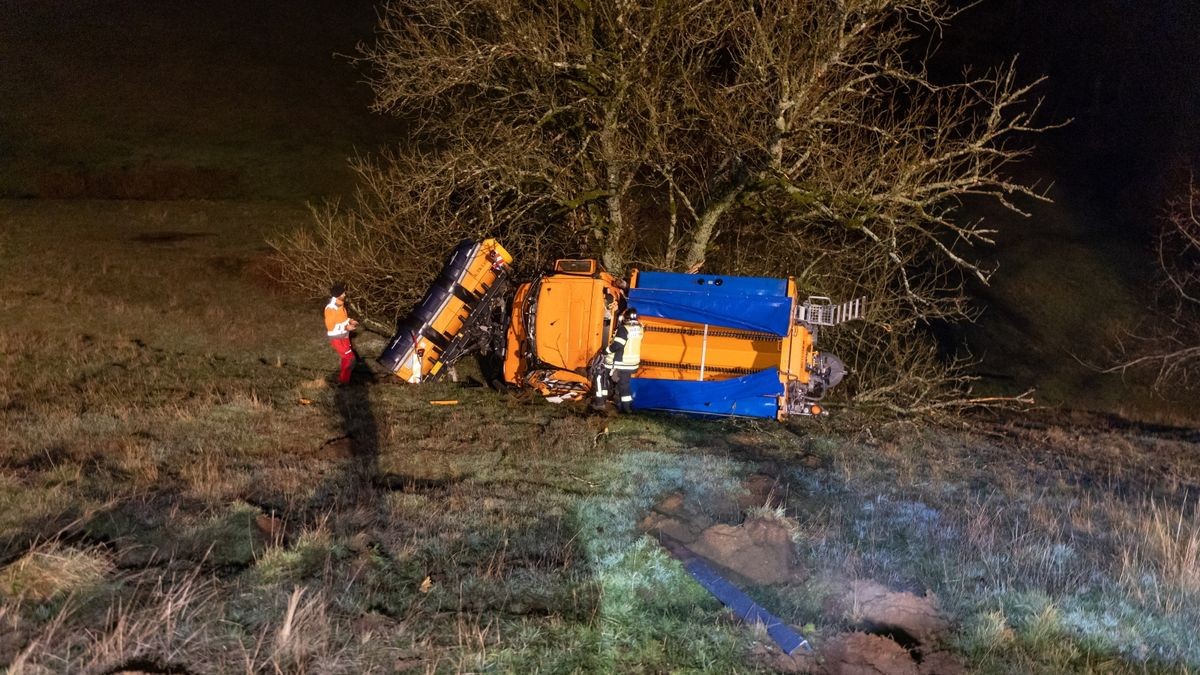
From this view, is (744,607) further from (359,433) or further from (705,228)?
(705,228)

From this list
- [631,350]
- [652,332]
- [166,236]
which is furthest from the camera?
[166,236]

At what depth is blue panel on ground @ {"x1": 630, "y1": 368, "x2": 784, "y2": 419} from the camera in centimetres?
824

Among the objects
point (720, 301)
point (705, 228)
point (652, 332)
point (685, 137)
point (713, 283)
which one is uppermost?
point (685, 137)

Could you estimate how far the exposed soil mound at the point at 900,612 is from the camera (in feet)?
13.0

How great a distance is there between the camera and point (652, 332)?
8953 millimetres

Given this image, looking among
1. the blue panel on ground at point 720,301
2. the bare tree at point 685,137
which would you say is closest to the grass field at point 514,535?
the blue panel on ground at point 720,301

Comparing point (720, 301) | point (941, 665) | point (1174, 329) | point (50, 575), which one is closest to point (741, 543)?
point (941, 665)

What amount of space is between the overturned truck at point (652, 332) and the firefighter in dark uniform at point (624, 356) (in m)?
0.26

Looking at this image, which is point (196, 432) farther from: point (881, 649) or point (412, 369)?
point (881, 649)

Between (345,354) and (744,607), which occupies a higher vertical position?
(345,354)

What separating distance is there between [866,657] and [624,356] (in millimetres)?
4731

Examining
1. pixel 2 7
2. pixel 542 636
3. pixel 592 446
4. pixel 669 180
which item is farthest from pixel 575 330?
pixel 2 7

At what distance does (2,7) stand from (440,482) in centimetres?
4352

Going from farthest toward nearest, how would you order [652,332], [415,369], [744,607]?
[652,332] < [415,369] < [744,607]
